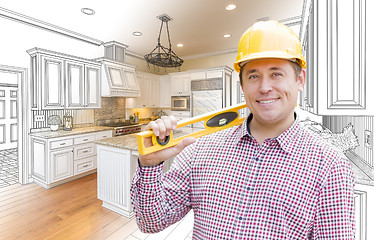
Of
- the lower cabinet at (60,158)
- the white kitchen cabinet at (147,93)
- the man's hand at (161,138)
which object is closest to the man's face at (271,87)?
the man's hand at (161,138)

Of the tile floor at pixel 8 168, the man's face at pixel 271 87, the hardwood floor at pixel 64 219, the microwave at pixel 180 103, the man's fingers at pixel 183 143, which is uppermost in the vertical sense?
the microwave at pixel 180 103

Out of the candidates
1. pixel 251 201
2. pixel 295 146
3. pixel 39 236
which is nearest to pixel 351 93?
pixel 295 146

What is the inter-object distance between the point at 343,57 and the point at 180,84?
4.68 meters

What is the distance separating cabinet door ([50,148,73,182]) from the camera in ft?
11.3

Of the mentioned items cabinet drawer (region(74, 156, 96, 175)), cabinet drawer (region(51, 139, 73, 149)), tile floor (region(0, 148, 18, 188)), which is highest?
cabinet drawer (region(51, 139, 73, 149))

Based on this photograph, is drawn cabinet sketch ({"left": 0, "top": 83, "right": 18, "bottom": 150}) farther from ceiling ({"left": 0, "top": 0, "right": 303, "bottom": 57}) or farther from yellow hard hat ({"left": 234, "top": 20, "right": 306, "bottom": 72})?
yellow hard hat ({"left": 234, "top": 20, "right": 306, "bottom": 72})

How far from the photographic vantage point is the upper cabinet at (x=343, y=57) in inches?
52.2

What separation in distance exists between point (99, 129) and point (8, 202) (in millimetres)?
1807

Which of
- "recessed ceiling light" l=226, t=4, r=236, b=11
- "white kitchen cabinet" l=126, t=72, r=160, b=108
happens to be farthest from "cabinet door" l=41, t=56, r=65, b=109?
"recessed ceiling light" l=226, t=4, r=236, b=11

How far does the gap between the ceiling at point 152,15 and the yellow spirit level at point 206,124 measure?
2.65 metres

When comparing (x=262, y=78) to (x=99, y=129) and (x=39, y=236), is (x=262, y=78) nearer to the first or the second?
(x=39, y=236)

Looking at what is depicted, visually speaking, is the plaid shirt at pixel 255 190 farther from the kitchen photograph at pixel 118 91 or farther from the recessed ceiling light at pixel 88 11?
the recessed ceiling light at pixel 88 11

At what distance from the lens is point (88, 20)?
3555mm

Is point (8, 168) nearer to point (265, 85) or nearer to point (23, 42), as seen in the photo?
point (23, 42)
